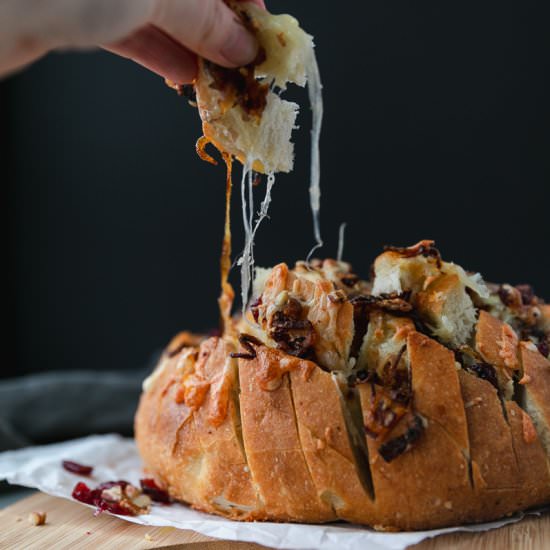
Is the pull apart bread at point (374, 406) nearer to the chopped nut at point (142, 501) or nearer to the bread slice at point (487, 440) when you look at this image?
the bread slice at point (487, 440)

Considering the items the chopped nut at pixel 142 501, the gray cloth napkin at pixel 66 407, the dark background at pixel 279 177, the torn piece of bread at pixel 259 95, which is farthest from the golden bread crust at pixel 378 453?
the dark background at pixel 279 177

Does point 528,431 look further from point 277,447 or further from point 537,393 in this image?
point 277,447

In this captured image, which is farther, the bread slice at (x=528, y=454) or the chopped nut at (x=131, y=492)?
the chopped nut at (x=131, y=492)

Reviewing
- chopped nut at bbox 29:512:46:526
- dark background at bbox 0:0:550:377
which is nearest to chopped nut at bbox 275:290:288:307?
chopped nut at bbox 29:512:46:526

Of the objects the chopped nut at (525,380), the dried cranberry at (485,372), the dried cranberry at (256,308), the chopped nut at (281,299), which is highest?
the chopped nut at (281,299)

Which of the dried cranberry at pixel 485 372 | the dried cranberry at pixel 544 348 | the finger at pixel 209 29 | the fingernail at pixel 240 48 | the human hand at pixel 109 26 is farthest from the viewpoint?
the dried cranberry at pixel 544 348

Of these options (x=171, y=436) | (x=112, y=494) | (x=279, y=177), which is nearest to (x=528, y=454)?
(x=171, y=436)

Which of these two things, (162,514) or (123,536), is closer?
(123,536)
